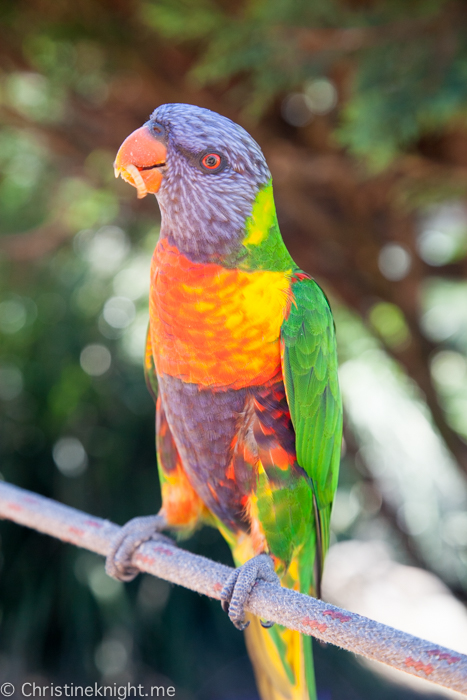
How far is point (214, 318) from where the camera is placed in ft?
2.22

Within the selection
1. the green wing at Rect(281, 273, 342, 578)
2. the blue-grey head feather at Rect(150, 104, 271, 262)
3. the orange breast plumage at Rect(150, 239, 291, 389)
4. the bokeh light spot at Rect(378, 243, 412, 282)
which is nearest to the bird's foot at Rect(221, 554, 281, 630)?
the green wing at Rect(281, 273, 342, 578)

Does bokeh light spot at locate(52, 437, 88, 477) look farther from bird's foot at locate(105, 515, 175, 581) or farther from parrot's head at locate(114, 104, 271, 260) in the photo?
parrot's head at locate(114, 104, 271, 260)

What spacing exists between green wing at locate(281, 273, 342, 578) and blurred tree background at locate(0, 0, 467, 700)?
562mm

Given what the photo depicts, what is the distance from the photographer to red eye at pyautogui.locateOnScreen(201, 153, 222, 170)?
637 millimetres

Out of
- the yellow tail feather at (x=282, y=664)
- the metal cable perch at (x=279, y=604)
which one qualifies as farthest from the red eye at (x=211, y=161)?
the yellow tail feather at (x=282, y=664)

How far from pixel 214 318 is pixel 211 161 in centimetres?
19

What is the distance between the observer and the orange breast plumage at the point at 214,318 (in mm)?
674

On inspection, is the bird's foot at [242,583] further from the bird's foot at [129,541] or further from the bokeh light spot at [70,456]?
the bokeh light spot at [70,456]

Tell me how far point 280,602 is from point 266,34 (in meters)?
1.10

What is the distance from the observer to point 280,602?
0.69 metres

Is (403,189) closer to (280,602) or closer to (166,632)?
(280,602)

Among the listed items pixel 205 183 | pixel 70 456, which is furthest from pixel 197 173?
pixel 70 456

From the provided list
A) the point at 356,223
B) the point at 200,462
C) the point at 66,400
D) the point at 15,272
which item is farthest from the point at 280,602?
the point at 15,272

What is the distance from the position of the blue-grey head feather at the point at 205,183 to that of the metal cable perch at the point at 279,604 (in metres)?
0.44
